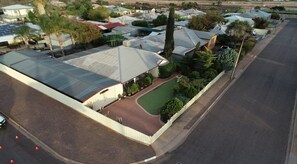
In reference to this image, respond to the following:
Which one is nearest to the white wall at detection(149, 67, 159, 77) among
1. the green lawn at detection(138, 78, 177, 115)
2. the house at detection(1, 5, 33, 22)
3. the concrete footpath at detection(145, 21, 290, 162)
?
the green lawn at detection(138, 78, 177, 115)

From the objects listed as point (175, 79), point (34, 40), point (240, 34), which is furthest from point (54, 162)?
point (34, 40)

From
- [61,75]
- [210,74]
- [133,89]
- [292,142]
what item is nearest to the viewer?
[292,142]

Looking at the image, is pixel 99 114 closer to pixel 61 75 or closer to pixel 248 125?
pixel 61 75

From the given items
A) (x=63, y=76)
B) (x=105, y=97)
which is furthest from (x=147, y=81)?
(x=63, y=76)

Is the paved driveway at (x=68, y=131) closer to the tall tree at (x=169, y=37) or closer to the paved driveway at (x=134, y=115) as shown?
the paved driveway at (x=134, y=115)

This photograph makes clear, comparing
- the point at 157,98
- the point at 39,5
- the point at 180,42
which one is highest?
the point at 39,5

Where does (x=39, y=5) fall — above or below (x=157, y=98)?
above

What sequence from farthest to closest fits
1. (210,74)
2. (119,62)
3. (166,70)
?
(166,70), (210,74), (119,62)

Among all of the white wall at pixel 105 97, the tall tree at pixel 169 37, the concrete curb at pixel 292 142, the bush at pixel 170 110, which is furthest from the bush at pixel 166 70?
the concrete curb at pixel 292 142
